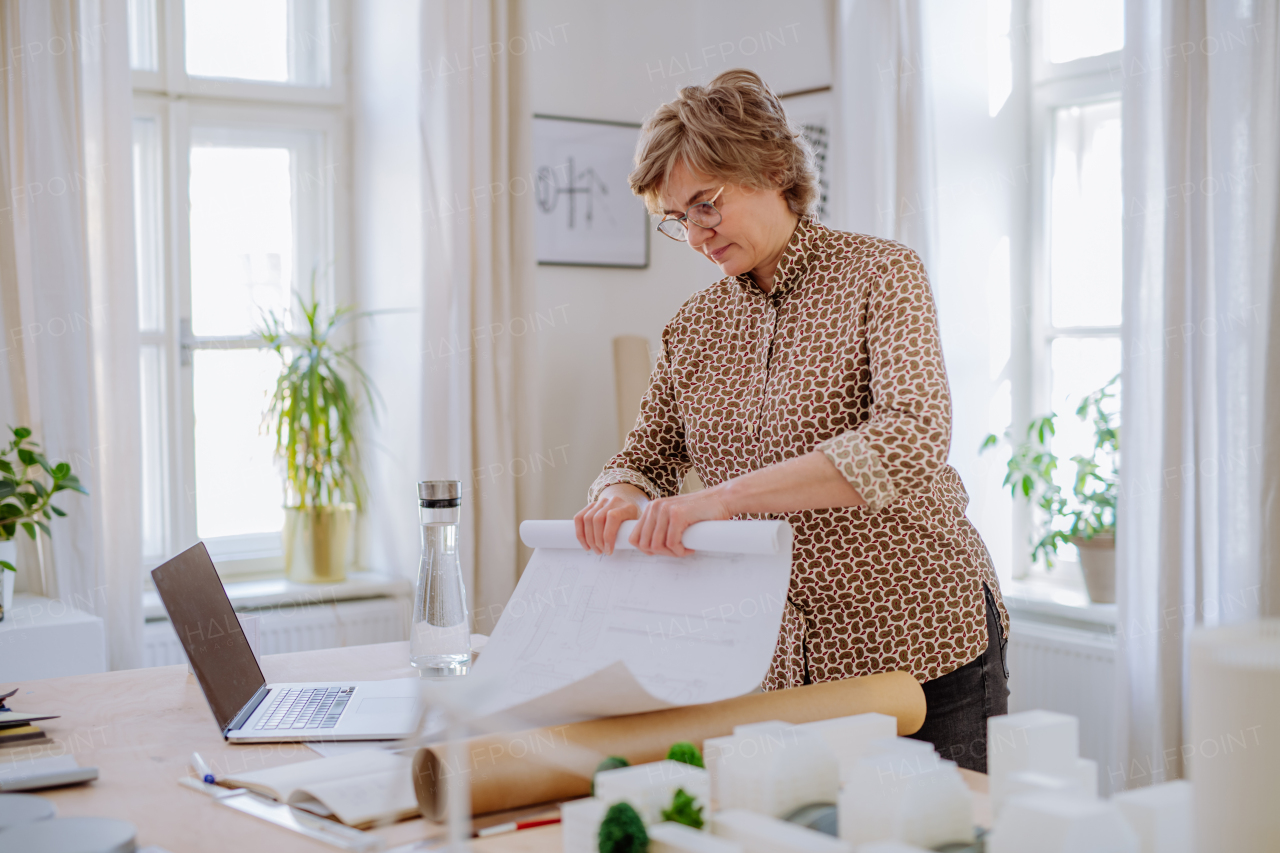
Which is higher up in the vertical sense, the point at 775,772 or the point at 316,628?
the point at 775,772

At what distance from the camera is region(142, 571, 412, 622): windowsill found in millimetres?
3377

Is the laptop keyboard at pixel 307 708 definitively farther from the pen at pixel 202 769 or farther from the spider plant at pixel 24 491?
the spider plant at pixel 24 491

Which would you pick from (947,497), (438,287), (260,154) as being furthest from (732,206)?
(260,154)

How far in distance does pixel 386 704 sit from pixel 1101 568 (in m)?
2.20

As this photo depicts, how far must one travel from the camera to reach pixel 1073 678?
299 centimetres

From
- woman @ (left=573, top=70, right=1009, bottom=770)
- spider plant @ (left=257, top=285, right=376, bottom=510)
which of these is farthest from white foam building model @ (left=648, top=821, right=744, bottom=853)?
spider plant @ (left=257, top=285, right=376, bottom=510)

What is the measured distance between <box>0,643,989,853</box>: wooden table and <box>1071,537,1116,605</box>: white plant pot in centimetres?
194

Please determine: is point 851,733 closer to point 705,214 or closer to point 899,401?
point 899,401

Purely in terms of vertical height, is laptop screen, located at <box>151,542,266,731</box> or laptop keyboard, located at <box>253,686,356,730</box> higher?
laptop screen, located at <box>151,542,266,731</box>

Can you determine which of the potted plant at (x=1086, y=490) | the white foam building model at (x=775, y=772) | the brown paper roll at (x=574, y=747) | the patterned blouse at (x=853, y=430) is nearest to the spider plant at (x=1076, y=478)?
the potted plant at (x=1086, y=490)

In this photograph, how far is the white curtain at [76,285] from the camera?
9.46ft

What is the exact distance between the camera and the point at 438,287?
3.45 metres

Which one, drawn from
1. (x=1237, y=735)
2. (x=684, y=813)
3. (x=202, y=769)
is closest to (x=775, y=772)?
(x=684, y=813)

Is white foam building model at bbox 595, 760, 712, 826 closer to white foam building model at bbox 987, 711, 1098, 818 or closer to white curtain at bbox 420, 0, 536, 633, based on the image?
white foam building model at bbox 987, 711, 1098, 818
